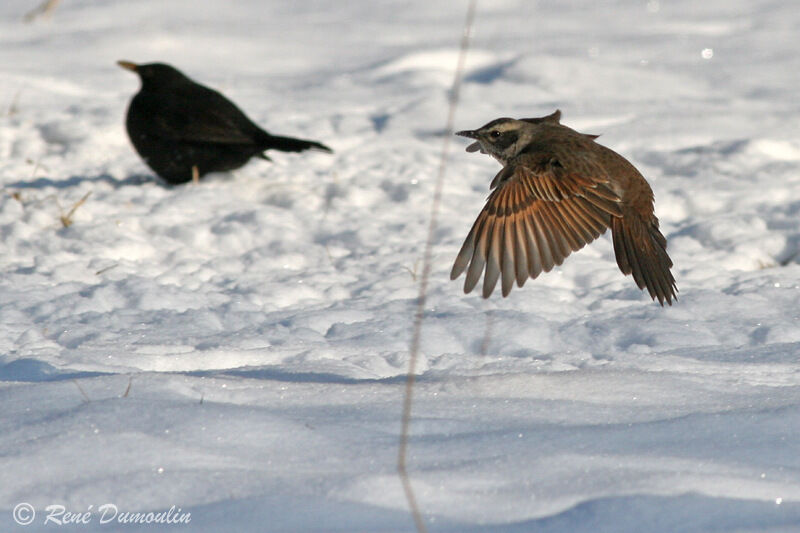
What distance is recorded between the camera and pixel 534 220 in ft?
12.1

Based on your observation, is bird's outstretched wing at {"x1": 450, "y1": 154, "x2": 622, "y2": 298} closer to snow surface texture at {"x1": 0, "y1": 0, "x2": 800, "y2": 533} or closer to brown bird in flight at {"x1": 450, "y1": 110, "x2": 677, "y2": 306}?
brown bird in flight at {"x1": 450, "y1": 110, "x2": 677, "y2": 306}

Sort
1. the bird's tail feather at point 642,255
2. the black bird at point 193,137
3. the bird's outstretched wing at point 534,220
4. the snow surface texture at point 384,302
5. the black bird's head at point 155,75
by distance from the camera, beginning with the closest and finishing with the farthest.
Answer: the snow surface texture at point 384,302, the bird's outstretched wing at point 534,220, the bird's tail feather at point 642,255, the black bird at point 193,137, the black bird's head at point 155,75

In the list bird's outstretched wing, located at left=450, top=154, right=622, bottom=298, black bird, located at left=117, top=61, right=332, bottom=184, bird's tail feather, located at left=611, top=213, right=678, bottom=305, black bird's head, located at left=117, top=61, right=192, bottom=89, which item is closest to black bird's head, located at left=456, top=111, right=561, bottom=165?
bird's outstretched wing, located at left=450, top=154, right=622, bottom=298

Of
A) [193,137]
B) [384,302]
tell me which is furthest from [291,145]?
[384,302]

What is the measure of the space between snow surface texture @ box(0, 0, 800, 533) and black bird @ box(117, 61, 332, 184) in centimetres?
15

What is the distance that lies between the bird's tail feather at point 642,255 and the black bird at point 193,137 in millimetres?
2616

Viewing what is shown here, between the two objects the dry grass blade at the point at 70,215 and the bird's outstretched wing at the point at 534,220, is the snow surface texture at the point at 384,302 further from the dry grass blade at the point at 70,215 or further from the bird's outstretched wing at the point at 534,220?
the bird's outstretched wing at the point at 534,220

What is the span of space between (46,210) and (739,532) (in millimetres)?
4208

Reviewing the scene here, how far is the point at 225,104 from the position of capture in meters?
6.36

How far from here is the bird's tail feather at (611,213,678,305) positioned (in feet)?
12.3

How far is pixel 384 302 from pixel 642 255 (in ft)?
3.70

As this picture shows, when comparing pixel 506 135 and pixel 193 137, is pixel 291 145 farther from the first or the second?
pixel 506 135

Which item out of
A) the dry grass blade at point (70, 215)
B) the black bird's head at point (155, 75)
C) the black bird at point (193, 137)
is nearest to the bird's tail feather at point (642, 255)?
the black bird at point (193, 137)

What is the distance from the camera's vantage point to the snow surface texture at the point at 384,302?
231 centimetres
